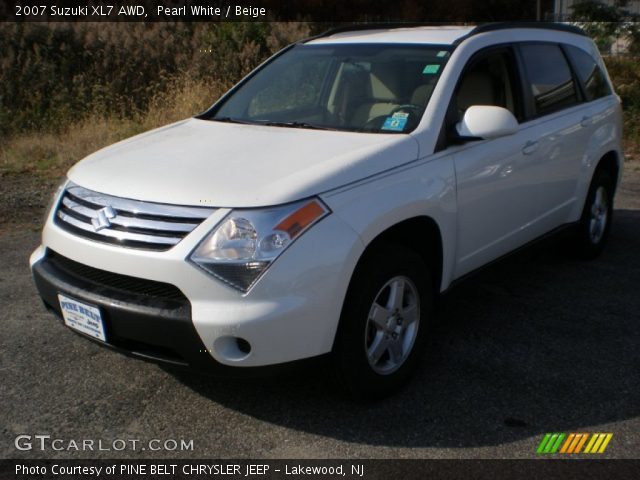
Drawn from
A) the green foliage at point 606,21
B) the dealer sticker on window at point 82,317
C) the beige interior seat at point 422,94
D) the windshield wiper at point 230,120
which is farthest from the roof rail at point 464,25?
the green foliage at point 606,21

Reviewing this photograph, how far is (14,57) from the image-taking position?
500 inches

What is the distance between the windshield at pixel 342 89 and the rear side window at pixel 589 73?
1618mm

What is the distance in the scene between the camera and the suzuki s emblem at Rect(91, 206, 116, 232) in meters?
3.24

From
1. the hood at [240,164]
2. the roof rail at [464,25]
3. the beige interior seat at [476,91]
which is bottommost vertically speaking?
the hood at [240,164]

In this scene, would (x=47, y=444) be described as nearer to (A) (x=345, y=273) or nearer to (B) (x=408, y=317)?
(A) (x=345, y=273)

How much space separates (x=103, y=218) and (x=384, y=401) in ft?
5.09

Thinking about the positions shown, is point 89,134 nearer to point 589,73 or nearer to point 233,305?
point 589,73

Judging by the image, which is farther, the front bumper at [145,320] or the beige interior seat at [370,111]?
the beige interior seat at [370,111]

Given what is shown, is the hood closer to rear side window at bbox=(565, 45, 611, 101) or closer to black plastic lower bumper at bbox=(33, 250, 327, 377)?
black plastic lower bumper at bbox=(33, 250, 327, 377)

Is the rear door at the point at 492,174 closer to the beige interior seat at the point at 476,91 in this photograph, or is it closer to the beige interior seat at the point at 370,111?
the beige interior seat at the point at 476,91

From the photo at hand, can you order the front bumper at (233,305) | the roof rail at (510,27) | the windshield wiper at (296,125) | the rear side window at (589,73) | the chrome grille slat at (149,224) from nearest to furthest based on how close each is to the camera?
1. the front bumper at (233,305)
2. the chrome grille slat at (149,224)
3. the windshield wiper at (296,125)
4. the roof rail at (510,27)
5. the rear side window at (589,73)

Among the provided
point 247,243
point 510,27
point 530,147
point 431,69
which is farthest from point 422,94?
point 247,243

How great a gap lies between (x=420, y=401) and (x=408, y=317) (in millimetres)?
403

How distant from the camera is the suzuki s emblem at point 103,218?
10.6 ft
